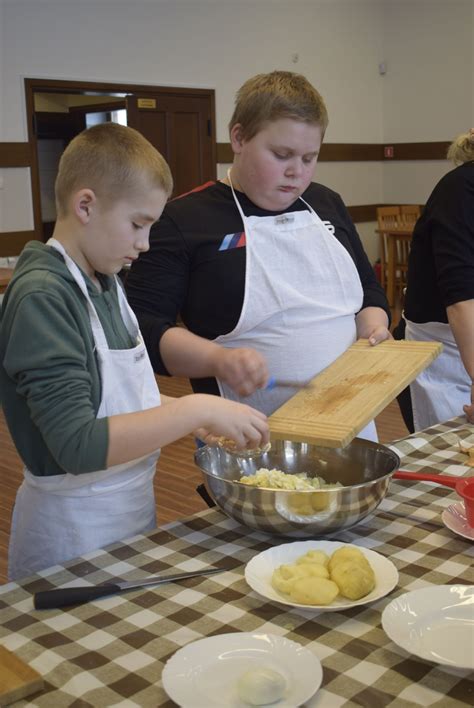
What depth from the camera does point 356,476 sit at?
1.46m

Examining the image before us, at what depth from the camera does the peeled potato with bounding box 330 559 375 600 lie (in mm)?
1072

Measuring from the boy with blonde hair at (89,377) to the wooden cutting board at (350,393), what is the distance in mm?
93

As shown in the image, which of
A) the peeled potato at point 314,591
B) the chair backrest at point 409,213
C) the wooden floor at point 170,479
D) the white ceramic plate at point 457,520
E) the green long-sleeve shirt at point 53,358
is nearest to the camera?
the peeled potato at point 314,591

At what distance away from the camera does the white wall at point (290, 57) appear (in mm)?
6184

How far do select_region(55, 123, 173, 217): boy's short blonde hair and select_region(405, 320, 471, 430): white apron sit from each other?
1.18 m

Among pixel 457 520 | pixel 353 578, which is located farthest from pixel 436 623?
pixel 457 520

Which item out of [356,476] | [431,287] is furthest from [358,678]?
[431,287]

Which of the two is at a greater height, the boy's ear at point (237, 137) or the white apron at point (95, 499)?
the boy's ear at point (237, 137)

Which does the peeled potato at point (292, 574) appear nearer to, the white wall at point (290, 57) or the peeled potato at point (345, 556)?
the peeled potato at point (345, 556)

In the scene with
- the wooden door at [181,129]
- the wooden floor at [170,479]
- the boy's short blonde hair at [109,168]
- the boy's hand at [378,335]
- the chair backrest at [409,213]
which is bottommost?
the wooden floor at [170,479]

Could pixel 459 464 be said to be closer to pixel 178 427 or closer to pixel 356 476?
pixel 356 476

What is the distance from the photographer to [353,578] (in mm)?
1075

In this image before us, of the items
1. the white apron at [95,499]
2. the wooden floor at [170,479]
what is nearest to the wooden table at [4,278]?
the wooden floor at [170,479]

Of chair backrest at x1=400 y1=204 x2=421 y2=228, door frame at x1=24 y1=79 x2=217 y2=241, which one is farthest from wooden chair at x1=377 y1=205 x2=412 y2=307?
door frame at x1=24 y1=79 x2=217 y2=241
